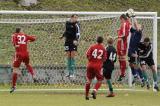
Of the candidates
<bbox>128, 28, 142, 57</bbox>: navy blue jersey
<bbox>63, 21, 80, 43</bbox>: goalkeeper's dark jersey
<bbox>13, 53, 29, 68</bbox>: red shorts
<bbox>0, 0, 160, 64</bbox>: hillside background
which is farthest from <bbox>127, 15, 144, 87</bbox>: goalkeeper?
<bbox>0, 0, 160, 64</bbox>: hillside background

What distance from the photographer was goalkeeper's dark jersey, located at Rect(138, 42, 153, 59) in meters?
20.0

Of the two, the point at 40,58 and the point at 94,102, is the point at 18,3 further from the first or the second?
the point at 94,102

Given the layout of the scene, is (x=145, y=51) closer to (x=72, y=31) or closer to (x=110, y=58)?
(x=110, y=58)

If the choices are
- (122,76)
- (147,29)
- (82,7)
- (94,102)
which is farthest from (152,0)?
(94,102)

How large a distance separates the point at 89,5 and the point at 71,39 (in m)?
8.96

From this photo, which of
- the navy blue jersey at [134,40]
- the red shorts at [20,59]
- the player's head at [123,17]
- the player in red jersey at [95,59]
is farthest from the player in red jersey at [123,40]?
the red shorts at [20,59]

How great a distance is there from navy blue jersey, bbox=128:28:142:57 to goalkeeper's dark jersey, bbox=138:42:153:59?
285 millimetres

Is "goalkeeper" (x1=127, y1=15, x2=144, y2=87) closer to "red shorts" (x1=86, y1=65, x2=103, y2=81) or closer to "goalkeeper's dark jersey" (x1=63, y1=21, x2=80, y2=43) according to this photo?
"goalkeeper's dark jersey" (x1=63, y1=21, x2=80, y2=43)

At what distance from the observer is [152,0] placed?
1194 inches

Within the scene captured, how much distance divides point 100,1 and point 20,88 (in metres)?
10.1

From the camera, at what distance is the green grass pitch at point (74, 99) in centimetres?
1677

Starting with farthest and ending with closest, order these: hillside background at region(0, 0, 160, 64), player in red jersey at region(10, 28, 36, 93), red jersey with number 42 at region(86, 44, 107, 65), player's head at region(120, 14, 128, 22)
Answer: hillside background at region(0, 0, 160, 64), player's head at region(120, 14, 128, 22), player in red jersey at region(10, 28, 36, 93), red jersey with number 42 at region(86, 44, 107, 65)

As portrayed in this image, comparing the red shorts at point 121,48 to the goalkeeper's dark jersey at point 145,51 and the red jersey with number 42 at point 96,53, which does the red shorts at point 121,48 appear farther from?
the red jersey with number 42 at point 96,53

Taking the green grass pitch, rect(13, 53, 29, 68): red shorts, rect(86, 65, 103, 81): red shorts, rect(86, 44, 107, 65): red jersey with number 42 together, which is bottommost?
the green grass pitch
